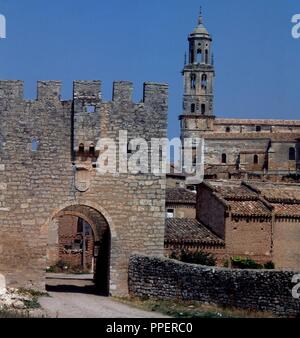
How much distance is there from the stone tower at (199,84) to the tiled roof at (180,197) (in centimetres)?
7133

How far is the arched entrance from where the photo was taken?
3164cm

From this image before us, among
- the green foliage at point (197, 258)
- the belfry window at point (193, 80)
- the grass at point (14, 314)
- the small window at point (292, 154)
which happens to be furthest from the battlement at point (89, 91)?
the belfry window at point (193, 80)

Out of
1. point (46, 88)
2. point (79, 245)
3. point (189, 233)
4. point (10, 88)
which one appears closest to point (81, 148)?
point (46, 88)

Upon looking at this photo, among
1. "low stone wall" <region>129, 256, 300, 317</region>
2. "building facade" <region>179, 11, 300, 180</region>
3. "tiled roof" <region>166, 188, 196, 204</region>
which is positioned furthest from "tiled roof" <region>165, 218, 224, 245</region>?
"building facade" <region>179, 11, 300, 180</region>

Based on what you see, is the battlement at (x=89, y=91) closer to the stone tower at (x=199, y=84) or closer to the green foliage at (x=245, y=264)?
the green foliage at (x=245, y=264)

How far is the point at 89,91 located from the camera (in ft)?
93.5

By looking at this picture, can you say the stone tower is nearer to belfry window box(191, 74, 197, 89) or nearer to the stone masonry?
belfry window box(191, 74, 197, 89)

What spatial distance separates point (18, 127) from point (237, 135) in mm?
77747

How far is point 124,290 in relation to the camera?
28.8m

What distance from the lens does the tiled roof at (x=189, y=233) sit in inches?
1314

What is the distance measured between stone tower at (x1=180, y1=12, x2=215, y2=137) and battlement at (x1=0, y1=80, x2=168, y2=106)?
302 ft

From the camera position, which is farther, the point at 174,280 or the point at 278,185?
the point at 278,185
